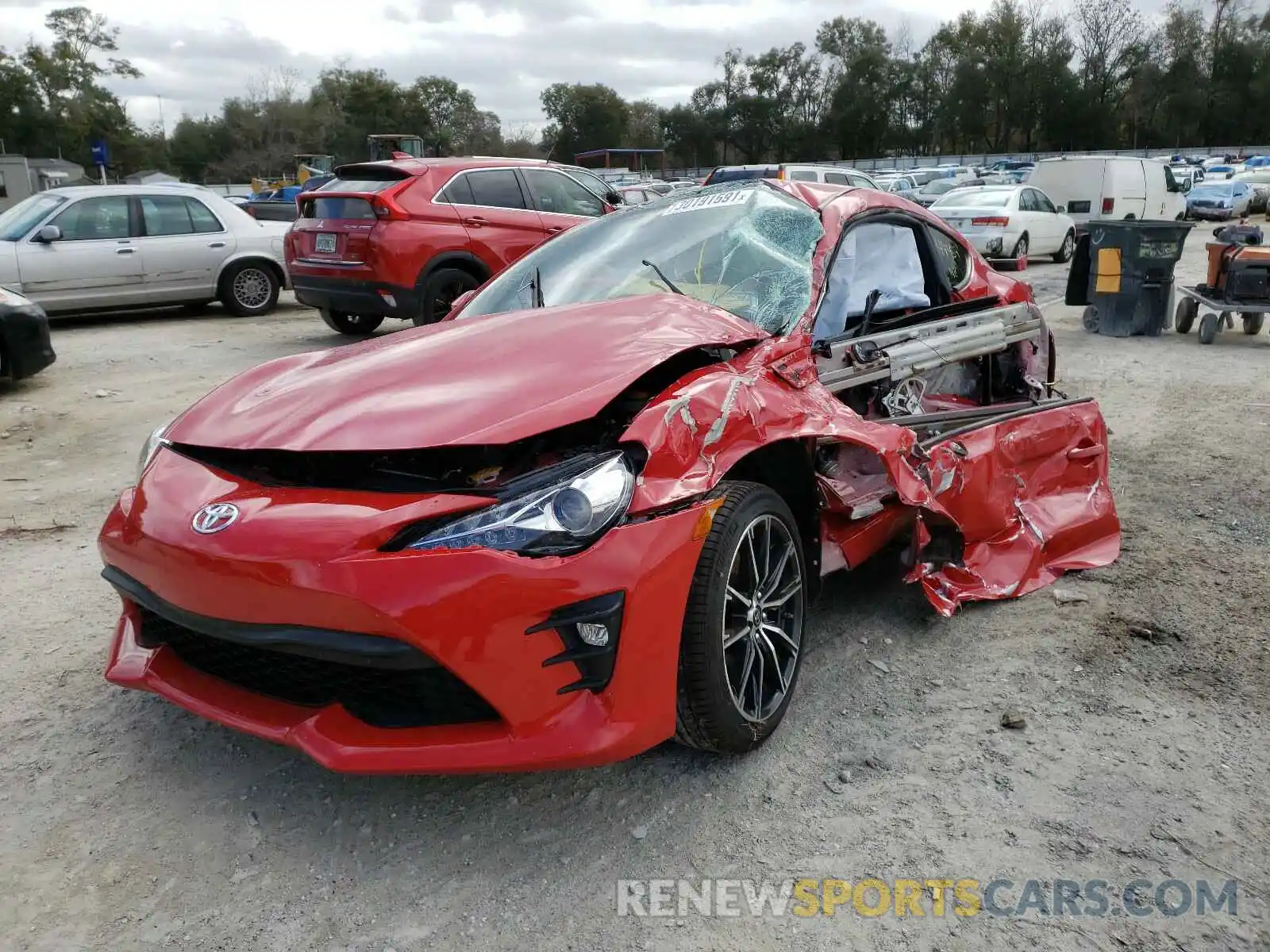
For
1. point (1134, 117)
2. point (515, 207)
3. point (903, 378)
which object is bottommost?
point (903, 378)

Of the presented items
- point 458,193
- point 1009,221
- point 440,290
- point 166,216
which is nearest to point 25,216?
point 166,216

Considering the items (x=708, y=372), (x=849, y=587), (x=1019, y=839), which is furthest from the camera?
(x=849, y=587)

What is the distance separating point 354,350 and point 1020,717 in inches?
94.7

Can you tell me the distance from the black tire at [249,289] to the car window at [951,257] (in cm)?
955

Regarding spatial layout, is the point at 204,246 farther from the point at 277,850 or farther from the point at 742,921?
the point at 742,921

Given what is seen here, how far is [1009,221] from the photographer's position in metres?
16.0

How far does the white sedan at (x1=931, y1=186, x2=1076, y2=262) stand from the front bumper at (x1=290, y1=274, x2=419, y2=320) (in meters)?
10.2

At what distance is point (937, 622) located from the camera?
353cm

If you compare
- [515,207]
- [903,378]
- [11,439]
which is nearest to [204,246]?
[515,207]

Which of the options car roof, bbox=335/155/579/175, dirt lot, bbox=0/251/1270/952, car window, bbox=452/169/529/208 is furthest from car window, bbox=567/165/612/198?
dirt lot, bbox=0/251/1270/952

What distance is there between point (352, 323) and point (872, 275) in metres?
7.63

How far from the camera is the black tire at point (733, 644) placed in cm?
235

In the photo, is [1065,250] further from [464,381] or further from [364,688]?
[364,688]

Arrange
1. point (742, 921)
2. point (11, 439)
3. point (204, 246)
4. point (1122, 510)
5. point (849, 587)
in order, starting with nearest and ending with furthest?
1. point (742, 921)
2. point (849, 587)
3. point (1122, 510)
4. point (11, 439)
5. point (204, 246)
